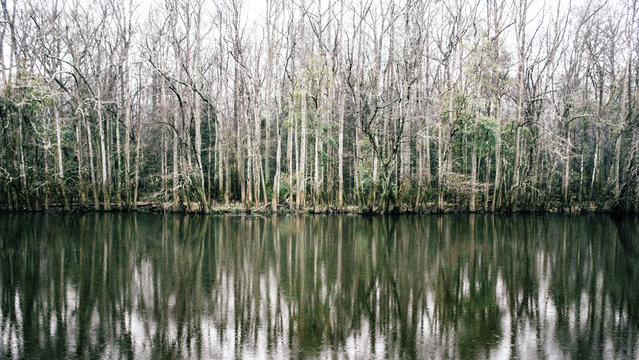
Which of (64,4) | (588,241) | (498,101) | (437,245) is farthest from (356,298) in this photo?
(64,4)

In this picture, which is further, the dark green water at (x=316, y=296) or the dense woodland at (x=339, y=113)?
the dense woodland at (x=339, y=113)

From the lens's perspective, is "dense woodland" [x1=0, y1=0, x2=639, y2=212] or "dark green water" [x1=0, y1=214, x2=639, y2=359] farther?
"dense woodland" [x1=0, y1=0, x2=639, y2=212]

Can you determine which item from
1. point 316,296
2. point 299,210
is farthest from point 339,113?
point 316,296

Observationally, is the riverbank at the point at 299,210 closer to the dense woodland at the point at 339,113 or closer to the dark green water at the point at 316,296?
the dense woodland at the point at 339,113

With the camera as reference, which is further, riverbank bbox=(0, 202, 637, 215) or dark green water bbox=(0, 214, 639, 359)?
riverbank bbox=(0, 202, 637, 215)

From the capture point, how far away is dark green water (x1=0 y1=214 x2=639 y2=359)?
20.8 feet

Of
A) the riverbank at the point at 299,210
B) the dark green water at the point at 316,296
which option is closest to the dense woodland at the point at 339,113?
the riverbank at the point at 299,210

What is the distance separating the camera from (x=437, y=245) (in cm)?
1516

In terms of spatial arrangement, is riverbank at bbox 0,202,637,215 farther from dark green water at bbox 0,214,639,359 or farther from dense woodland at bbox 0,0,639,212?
dark green water at bbox 0,214,639,359

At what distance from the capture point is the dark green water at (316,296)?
634 centimetres

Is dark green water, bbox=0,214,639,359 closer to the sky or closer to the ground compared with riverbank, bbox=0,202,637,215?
closer to the ground

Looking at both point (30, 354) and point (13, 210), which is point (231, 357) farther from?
point (13, 210)

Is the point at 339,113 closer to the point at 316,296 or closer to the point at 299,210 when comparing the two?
the point at 299,210

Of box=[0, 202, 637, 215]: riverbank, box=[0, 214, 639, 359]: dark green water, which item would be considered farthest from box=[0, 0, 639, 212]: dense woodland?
box=[0, 214, 639, 359]: dark green water
